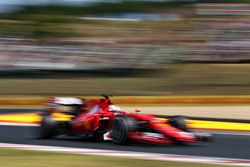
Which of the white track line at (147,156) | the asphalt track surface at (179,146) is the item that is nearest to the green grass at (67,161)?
the white track line at (147,156)

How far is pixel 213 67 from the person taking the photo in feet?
87.0

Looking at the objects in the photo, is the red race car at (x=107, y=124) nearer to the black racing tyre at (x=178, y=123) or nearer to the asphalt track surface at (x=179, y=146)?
the black racing tyre at (x=178, y=123)

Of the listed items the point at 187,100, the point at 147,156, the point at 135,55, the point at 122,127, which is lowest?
the point at 147,156

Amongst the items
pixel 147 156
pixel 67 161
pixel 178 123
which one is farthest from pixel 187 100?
pixel 67 161

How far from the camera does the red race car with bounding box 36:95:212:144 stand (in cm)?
725

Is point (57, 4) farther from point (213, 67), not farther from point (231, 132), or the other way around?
point (231, 132)

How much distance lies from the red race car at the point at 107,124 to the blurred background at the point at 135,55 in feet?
32.3

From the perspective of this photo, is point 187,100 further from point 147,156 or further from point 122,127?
point 147,156

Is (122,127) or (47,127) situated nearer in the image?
(122,127)

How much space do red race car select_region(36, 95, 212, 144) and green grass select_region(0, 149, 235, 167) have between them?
125cm

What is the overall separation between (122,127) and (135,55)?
69.0 ft

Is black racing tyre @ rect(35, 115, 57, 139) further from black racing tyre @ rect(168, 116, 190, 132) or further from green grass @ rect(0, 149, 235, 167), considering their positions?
green grass @ rect(0, 149, 235, 167)

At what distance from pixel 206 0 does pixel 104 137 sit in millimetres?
37436

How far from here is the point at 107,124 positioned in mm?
7758
